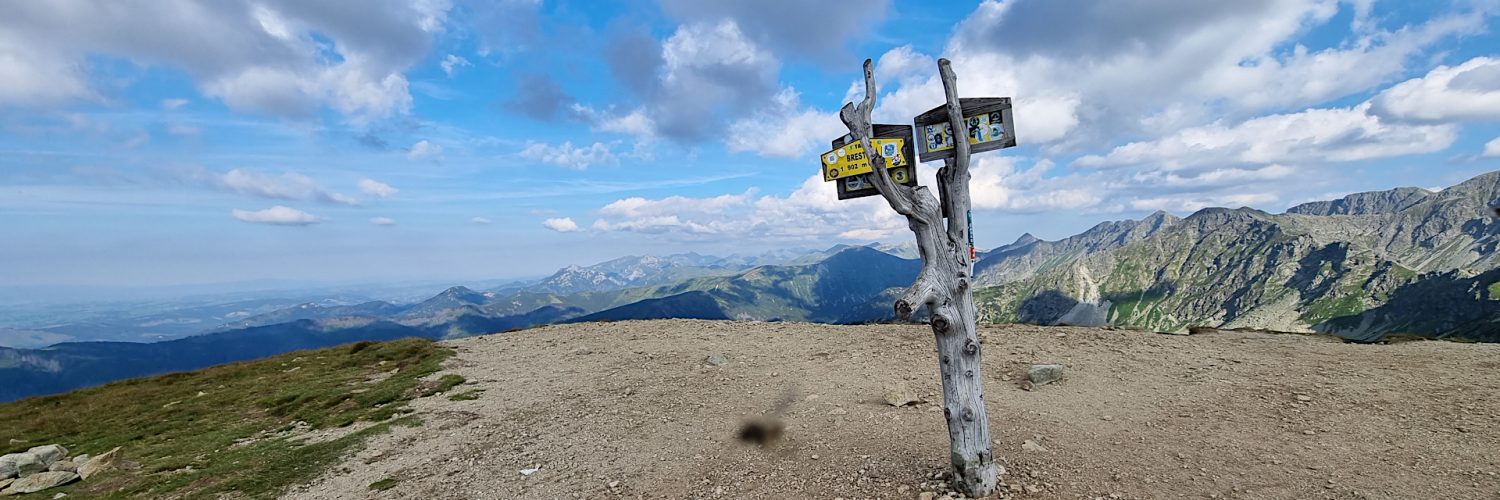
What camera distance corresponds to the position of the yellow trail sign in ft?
28.5

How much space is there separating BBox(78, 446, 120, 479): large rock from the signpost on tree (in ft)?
58.0

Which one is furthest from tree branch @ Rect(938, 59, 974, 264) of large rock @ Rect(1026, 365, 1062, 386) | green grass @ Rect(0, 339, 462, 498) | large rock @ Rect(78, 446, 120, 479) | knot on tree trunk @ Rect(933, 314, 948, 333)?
large rock @ Rect(78, 446, 120, 479)

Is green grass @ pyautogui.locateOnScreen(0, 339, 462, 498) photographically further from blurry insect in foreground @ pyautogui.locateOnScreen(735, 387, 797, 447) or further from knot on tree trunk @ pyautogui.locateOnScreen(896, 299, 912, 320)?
knot on tree trunk @ pyautogui.locateOnScreen(896, 299, 912, 320)

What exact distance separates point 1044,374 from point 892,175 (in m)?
10.4

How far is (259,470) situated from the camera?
12195 mm

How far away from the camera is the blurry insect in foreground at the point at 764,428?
40.9 ft

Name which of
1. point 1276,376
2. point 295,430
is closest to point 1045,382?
point 1276,376

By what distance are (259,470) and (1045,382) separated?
62.7ft

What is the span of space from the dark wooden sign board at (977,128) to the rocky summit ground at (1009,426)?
5397mm

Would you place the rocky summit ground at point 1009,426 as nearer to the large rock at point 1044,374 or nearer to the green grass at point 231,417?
the large rock at point 1044,374

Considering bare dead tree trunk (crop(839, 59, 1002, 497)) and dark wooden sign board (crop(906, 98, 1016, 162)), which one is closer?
bare dead tree trunk (crop(839, 59, 1002, 497))

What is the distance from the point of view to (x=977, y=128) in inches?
345

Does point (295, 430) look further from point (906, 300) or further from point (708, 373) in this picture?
point (906, 300)

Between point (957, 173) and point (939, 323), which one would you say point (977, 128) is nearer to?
point (957, 173)
